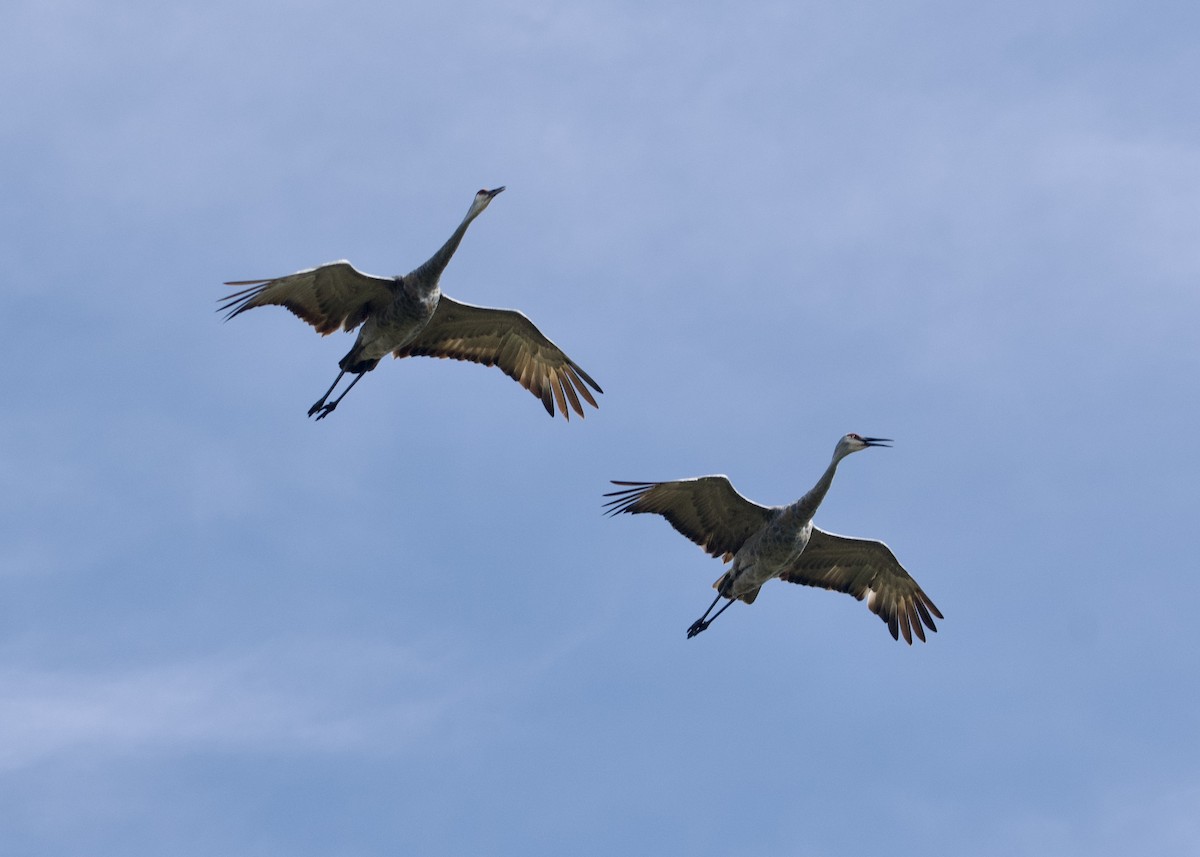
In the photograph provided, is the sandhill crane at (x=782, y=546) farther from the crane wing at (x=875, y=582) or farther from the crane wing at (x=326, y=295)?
the crane wing at (x=326, y=295)

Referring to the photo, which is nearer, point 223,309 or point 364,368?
point 223,309

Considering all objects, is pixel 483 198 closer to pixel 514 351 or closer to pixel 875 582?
pixel 514 351

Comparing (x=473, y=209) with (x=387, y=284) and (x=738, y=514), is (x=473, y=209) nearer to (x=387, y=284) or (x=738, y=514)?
(x=387, y=284)

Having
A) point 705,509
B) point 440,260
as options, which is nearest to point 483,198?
point 440,260

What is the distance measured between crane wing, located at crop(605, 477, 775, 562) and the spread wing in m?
2.77

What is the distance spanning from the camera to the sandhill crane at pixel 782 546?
3212 centimetres

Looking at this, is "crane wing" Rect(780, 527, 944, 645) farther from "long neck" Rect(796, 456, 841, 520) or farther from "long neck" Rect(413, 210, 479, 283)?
"long neck" Rect(413, 210, 479, 283)

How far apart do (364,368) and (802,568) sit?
8.34 meters

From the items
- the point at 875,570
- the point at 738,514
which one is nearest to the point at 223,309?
the point at 738,514

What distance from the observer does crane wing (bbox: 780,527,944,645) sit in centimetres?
3403

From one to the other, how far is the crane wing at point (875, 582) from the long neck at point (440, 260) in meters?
7.91

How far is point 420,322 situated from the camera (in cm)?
3262

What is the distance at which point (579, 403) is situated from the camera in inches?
1361

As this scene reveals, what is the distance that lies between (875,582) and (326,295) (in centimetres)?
1074
